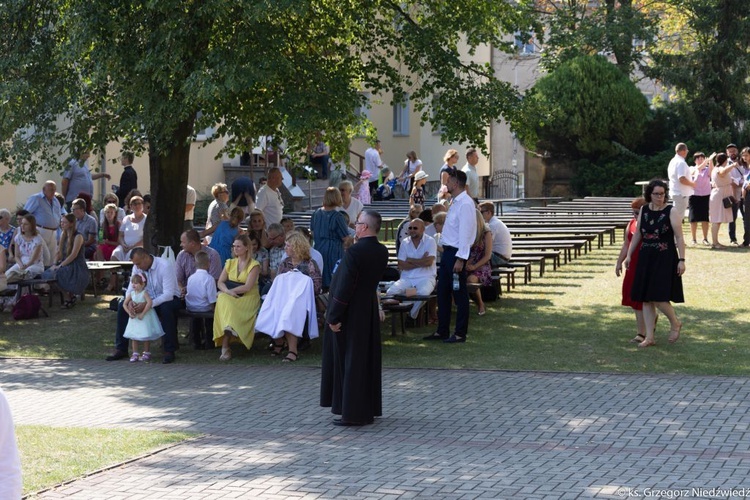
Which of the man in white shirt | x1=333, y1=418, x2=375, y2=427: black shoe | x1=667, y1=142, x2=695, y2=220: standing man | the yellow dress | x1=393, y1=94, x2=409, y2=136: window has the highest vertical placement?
x1=393, y1=94, x2=409, y2=136: window

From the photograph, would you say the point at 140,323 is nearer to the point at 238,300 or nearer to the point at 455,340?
the point at 238,300

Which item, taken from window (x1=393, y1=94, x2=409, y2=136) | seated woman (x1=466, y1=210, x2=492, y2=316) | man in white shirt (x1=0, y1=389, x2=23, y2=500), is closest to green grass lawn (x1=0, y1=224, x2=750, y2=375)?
seated woman (x1=466, y1=210, x2=492, y2=316)

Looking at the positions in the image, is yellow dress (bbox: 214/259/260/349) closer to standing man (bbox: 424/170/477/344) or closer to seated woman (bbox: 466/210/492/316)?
standing man (bbox: 424/170/477/344)

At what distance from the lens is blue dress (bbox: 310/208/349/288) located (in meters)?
15.1

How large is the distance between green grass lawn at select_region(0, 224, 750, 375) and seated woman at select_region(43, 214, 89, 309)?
34 centimetres

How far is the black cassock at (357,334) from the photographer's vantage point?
10.0m

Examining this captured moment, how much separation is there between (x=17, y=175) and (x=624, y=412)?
30.9ft

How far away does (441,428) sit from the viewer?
9906 millimetres

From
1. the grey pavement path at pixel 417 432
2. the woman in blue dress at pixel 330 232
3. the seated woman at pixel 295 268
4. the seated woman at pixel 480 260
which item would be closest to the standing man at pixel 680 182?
the seated woman at pixel 480 260

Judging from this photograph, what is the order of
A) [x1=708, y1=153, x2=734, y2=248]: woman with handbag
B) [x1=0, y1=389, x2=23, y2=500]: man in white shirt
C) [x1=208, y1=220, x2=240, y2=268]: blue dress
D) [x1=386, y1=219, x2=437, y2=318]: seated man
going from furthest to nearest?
1. [x1=708, y1=153, x2=734, y2=248]: woman with handbag
2. [x1=208, y1=220, x2=240, y2=268]: blue dress
3. [x1=386, y1=219, x2=437, y2=318]: seated man
4. [x1=0, y1=389, x2=23, y2=500]: man in white shirt

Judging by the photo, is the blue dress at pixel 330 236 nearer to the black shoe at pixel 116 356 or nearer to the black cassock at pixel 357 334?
the black shoe at pixel 116 356

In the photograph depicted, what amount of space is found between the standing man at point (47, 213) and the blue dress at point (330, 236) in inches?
230

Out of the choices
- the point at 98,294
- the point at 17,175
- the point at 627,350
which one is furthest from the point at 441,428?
the point at 98,294

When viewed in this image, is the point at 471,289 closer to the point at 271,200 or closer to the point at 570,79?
the point at 271,200
